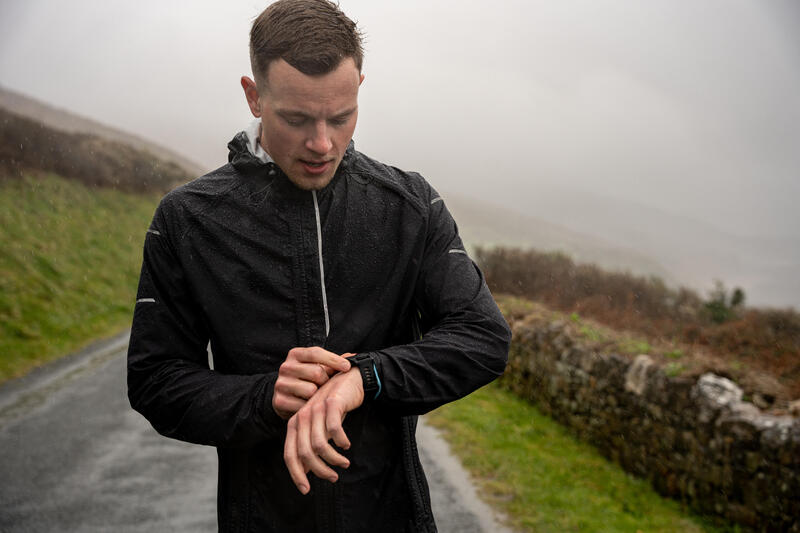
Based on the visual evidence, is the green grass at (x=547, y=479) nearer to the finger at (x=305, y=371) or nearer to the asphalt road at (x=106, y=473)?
the asphalt road at (x=106, y=473)

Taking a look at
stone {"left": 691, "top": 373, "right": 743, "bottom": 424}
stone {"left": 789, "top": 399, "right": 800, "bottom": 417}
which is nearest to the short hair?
stone {"left": 789, "top": 399, "right": 800, "bottom": 417}

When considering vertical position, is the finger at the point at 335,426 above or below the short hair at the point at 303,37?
below

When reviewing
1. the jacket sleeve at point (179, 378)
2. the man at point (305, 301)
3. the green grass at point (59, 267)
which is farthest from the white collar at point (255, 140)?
the green grass at point (59, 267)

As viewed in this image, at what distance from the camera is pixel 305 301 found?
170cm

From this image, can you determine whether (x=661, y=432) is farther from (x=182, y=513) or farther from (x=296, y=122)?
(x=296, y=122)

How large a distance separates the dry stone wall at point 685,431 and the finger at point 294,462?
5553 mm

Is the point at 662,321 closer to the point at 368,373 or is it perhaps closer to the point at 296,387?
the point at 368,373

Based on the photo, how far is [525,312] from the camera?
38.9ft

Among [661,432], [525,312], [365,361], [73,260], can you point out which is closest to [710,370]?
[661,432]

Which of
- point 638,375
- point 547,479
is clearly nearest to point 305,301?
point 547,479

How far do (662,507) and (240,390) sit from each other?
6.46 m

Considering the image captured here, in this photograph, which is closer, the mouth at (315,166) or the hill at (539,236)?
the mouth at (315,166)

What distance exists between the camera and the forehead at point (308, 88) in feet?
5.17

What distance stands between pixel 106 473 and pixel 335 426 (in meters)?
6.50
